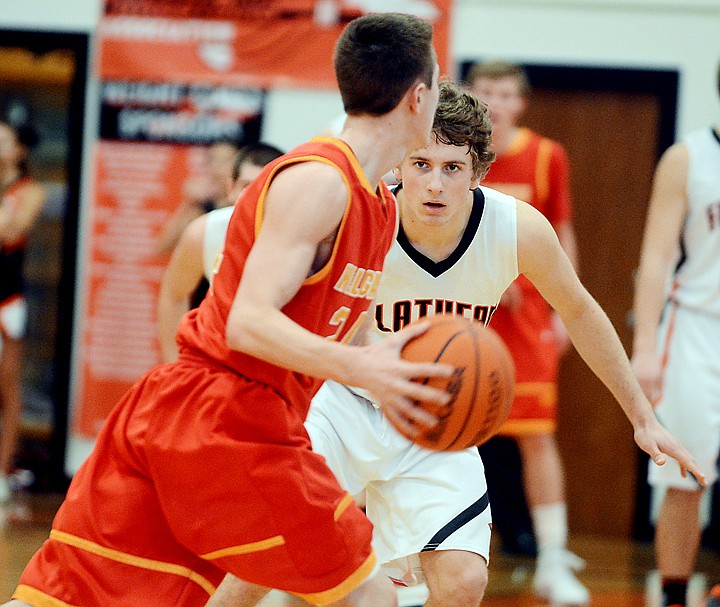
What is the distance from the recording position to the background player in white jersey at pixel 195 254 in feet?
13.6

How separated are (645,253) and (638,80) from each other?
2.92 m

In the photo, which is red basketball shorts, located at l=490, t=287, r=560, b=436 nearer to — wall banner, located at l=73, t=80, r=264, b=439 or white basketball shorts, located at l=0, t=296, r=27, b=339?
wall banner, located at l=73, t=80, r=264, b=439

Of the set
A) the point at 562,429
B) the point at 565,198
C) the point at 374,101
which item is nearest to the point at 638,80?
the point at 565,198

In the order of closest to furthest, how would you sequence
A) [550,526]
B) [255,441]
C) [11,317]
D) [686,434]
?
[255,441] → [686,434] → [550,526] → [11,317]

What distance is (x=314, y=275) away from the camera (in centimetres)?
247

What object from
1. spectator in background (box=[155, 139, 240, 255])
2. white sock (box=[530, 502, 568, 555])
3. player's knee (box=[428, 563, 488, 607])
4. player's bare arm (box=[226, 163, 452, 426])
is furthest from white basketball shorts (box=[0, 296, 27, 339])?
player's bare arm (box=[226, 163, 452, 426])

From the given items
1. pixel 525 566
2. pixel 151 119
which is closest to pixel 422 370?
pixel 525 566

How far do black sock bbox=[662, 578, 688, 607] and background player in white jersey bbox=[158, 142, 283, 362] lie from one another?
6.47 feet

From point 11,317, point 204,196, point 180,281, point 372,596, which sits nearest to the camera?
point 372,596

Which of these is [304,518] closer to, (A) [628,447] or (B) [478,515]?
(B) [478,515]

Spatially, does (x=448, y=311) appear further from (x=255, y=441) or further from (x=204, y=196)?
(x=204, y=196)

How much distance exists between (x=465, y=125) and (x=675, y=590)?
2.12 metres

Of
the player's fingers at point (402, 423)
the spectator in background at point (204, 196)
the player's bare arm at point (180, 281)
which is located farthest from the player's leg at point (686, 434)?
the spectator in background at point (204, 196)

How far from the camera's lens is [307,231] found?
232 centimetres
